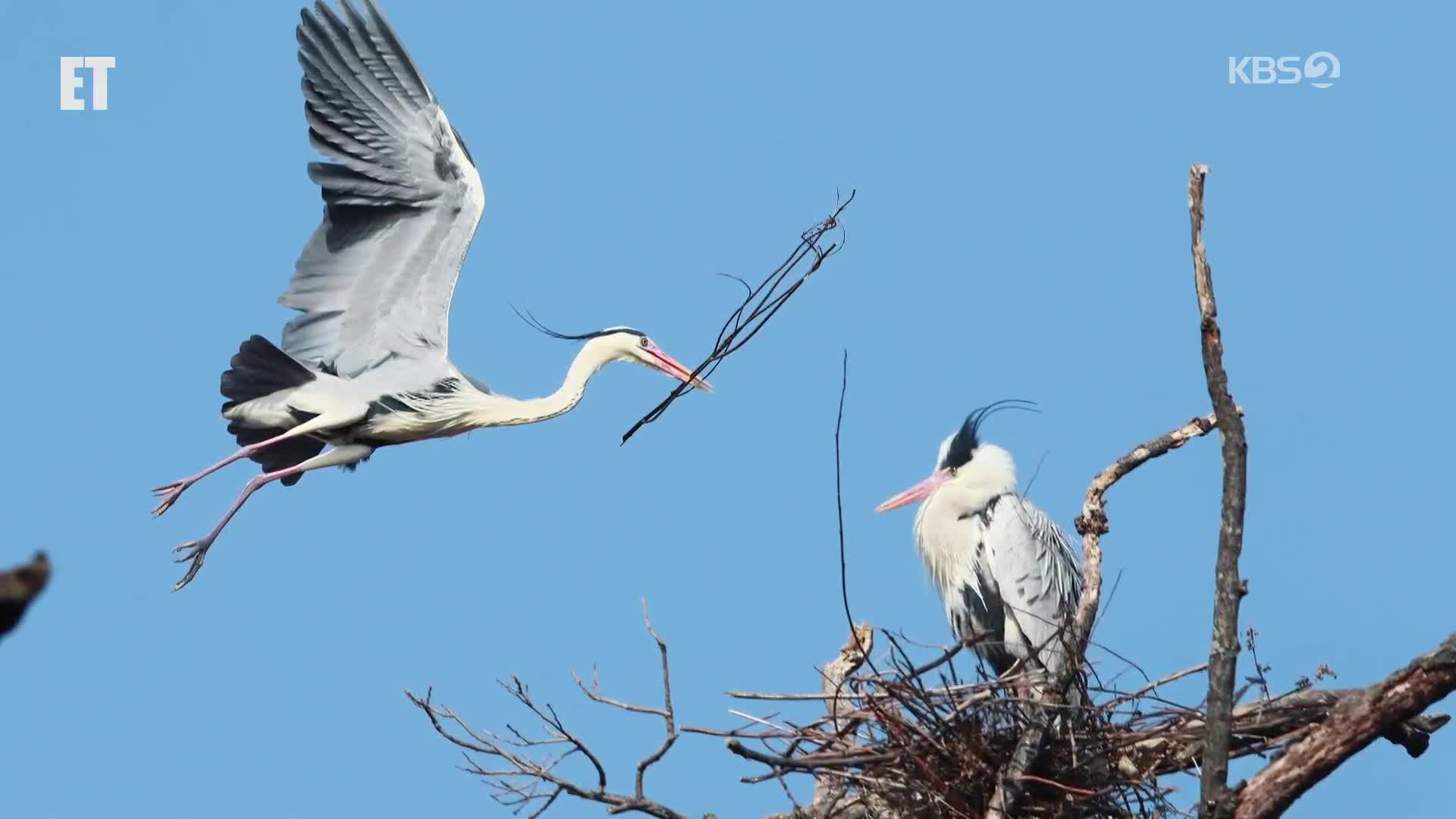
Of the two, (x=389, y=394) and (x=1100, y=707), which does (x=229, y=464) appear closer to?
(x=389, y=394)

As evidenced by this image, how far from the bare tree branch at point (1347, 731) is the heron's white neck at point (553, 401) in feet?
14.9

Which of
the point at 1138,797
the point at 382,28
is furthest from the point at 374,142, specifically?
the point at 1138,797

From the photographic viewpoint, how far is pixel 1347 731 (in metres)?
3.87

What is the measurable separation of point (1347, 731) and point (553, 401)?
4.67m

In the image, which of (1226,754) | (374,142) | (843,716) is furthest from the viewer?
(374,142)

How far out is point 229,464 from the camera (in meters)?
7.43

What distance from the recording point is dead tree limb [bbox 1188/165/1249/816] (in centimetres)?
389

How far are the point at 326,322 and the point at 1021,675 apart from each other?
12.7 ft

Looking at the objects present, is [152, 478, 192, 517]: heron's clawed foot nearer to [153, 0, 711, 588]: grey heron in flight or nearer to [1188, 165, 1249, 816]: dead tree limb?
[153, 0, 711, 588]: grey heron in flight

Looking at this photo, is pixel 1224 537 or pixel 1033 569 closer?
pixel 1224 537

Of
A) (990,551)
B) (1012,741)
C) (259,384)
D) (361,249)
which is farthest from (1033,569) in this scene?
(259,384)

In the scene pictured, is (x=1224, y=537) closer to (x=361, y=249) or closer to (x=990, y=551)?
(x=990, y=551)

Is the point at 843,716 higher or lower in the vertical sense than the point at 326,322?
lower

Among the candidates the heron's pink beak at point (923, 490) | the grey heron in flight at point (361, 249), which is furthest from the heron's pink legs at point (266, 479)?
the heron's pink beak at point (923, 490)
